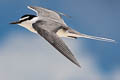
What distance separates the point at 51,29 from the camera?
8.09 meters

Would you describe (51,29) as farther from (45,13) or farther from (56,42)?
(45,13)

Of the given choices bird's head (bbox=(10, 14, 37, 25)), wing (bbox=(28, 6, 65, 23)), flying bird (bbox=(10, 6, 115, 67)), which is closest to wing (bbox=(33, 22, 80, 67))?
flying bird (bbox=(10, 6, 115, 67))

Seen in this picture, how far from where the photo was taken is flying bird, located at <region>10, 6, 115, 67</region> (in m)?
6.73

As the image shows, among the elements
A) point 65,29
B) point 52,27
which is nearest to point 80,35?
point 65,29

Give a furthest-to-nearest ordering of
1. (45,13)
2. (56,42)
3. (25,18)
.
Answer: (45,13) → (25,18) → (56,42)

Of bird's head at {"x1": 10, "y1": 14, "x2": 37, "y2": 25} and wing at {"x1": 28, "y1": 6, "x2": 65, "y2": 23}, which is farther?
wing at {"x1": 28, "y1": 6, "x2": 65, "y2": 23}

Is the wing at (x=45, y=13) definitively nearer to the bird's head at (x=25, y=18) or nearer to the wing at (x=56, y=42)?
the bird's head at (x=25, y=18)

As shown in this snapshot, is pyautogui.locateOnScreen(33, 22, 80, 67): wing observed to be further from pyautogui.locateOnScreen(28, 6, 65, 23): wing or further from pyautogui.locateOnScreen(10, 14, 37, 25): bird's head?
pyautogui.locateOnScreen(28, 6, 65, 23): wing

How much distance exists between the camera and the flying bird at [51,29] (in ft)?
22.1

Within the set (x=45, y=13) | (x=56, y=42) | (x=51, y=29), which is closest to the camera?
(x=56, y=42)

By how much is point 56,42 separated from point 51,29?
A: 1.10 metres

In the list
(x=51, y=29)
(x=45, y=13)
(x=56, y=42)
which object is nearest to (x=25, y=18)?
(x=45, y=13)

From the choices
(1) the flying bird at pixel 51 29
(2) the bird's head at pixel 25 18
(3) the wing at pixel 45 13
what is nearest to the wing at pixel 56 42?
(1) the flying bird at pixel 51 29

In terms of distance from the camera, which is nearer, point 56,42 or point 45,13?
point 56,42
